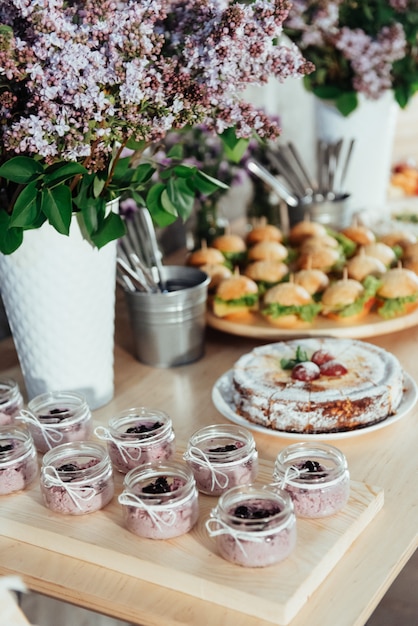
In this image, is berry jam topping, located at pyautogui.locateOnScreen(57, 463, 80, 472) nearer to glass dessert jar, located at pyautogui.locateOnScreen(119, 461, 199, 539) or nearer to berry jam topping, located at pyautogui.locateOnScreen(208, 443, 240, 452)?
glass dessert jar, located at pyautogui.locateOnScreen(119, 461, 199, 539)

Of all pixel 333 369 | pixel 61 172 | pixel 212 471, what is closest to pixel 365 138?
pixel 333 369

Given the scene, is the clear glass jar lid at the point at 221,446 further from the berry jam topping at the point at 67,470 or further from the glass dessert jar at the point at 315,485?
the berry jam topping at the point at 67,470

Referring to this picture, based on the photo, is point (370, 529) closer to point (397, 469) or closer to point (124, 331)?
point (397, 469)

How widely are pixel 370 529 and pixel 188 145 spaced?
4.42 ft

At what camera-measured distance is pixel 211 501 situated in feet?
4.18

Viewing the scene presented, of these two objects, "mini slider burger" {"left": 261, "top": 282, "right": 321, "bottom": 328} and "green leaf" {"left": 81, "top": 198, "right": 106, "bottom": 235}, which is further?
"mini slider burger" {"left": 261, "top": 282, "right": 321, "bottom": 328}

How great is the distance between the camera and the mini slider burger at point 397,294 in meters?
1.89

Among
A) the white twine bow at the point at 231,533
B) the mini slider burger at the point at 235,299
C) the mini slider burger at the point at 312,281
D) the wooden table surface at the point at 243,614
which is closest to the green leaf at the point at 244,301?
the mini slider burger at the point at 235,299

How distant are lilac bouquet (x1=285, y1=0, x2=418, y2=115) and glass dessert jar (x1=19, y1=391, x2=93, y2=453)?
1.30 metres

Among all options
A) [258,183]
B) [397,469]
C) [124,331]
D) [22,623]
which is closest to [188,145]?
[258,183]

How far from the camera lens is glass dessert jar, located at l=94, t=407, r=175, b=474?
1.35 m

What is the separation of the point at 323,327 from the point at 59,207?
749mm

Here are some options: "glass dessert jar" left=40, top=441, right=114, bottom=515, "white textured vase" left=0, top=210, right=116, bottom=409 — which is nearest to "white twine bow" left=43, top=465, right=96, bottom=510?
"glass dessert jar" left=40, top=441, right=114, bottom=515

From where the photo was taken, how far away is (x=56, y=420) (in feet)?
4.69
